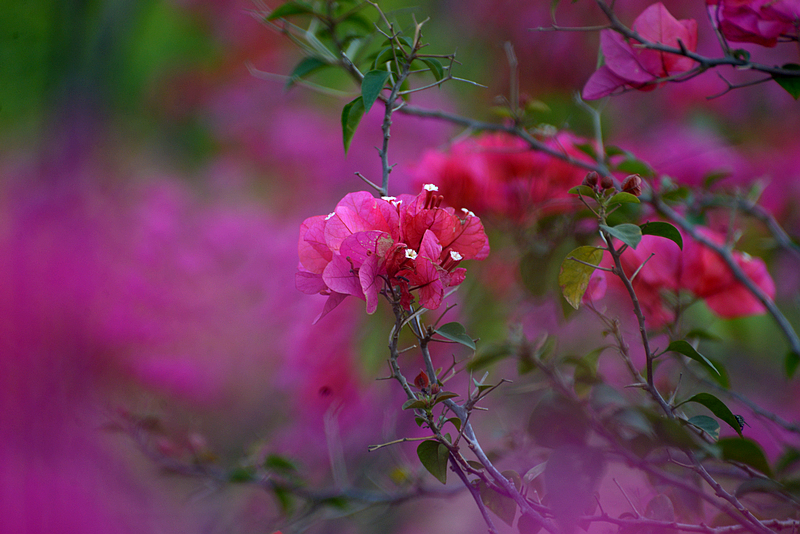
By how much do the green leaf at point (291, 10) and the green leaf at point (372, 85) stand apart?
141mm

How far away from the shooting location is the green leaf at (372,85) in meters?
0.33

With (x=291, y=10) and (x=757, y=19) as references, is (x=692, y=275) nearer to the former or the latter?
(x=757, y=19)

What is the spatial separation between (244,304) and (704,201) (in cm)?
131

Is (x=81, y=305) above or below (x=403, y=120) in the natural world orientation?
below

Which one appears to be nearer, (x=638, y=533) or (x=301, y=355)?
(x=638, y=533)

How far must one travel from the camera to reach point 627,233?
295 millimetres

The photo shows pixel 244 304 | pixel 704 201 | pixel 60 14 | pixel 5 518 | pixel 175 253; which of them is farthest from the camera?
pixel 244 304

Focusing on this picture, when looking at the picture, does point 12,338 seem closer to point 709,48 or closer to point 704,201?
point 704,201

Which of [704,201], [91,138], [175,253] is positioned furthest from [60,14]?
[704,201]

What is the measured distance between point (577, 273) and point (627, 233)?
1.9 inches

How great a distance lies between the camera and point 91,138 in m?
1.29

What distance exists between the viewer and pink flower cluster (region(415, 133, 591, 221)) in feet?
2.08

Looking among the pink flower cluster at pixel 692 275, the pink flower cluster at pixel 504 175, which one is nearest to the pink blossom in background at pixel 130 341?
the pink flower cluster at pixel 504 175

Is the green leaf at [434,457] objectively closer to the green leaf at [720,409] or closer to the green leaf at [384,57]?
the green leaf at [720,409]
